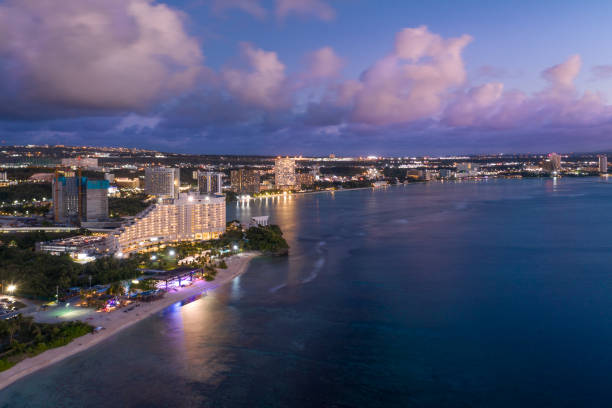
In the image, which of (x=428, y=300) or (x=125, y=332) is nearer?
(x=125, y=332)

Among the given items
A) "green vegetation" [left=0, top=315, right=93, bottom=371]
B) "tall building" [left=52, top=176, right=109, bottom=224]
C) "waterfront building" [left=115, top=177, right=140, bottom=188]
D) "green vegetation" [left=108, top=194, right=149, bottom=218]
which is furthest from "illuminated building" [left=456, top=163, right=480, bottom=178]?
"green vegetation" [left=0, top=315, right=93, bottom=371]

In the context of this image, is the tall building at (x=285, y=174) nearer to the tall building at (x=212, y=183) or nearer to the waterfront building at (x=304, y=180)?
the waterfront building at (x=304, y=180)

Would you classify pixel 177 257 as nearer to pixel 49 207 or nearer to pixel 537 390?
pixel 537 390

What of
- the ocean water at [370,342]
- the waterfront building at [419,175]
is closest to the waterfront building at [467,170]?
the waterfront building at [419,175]

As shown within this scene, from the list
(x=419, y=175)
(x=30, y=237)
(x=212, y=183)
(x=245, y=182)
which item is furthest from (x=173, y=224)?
(x=419, y=175)

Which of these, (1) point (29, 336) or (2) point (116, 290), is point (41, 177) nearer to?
(2) point (116, 290)

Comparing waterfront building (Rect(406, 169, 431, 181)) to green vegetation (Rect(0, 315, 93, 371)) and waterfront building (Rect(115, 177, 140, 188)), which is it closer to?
waterfront building (Rect(115, 177, 140, 188))

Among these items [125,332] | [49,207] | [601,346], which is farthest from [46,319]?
[49,207]
